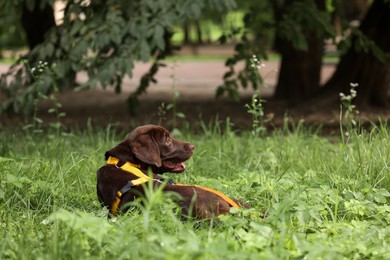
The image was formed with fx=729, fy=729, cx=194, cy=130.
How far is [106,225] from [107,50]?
4.74 metres

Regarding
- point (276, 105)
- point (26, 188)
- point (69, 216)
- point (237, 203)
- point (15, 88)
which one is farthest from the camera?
point (276, 105)

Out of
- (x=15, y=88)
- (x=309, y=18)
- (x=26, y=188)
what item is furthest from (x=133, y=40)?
(x=26, y=188)

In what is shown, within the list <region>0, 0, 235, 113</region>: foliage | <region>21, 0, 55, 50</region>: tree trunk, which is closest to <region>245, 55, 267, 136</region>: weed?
<region>0, 0, 235, 113</region>: foliage

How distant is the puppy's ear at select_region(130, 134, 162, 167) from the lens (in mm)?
4332

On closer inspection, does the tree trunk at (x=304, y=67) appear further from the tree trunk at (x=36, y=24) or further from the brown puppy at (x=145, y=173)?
the brown puppy at (x=145, y=173)

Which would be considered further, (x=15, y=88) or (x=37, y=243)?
(x=15, y=88)

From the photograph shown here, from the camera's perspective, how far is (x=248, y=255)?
3240mm

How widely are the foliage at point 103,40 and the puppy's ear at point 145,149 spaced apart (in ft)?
10.3

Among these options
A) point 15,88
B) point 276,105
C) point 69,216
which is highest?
point 69,216

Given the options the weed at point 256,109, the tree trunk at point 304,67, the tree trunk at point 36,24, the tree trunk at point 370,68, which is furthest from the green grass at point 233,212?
the tree trunk at point 36,24

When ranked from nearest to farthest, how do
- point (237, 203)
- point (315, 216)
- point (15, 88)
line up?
1. point (315, 216)
2. point (237, 203)
3. point (15, 88)

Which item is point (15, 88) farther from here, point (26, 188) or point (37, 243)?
point (37, 243)

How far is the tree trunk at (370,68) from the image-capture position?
1011cm

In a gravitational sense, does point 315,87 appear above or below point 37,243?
below
